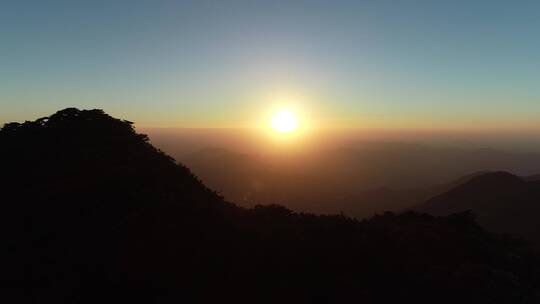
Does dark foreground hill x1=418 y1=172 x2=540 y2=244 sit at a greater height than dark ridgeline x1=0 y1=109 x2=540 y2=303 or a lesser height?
lesser

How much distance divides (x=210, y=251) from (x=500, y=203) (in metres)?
72.3

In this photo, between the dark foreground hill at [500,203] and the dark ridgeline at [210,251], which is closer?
the dark ridgeline at [210,251]

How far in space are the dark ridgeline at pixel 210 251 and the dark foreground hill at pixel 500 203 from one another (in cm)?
4059

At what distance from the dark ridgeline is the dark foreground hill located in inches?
1598

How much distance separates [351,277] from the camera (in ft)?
58.4

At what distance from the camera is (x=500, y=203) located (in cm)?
7788

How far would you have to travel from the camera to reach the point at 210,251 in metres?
18.1

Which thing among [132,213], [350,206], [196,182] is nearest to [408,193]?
[350,206]

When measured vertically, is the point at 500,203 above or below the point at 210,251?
below

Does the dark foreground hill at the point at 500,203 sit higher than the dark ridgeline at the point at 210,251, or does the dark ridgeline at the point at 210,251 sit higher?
the dark ridgeline at the point at 210,251

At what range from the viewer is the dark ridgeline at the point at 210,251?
16.5m

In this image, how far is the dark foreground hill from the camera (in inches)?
2517

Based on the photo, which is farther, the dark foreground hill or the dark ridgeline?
the dark foreground hill

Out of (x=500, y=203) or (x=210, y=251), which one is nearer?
(x=210, y=251)
